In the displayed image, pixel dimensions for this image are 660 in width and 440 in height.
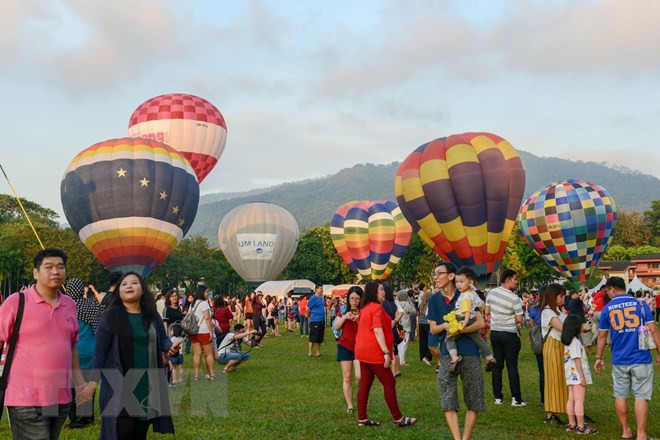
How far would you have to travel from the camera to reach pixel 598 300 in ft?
68.1

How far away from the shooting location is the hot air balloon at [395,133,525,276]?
2791cm

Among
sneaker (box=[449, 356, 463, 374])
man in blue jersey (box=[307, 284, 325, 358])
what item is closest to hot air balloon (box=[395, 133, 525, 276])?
man in blue jersey (box=[307, 284, 325, 358])

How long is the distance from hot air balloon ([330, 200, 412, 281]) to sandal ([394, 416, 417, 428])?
133 ft

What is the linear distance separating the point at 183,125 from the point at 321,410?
29.2 m

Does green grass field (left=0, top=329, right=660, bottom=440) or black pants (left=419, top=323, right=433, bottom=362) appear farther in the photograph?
black pants (left=419, top=323, right=433, bottom=362)

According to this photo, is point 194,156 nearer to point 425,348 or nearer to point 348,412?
point 425,348

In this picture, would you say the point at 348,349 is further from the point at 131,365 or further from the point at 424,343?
the point at 424,343

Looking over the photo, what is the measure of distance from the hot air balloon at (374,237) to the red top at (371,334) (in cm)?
4078

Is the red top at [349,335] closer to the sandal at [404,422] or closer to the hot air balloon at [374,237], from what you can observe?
the sandal at [404,422]

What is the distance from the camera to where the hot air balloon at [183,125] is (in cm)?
3800

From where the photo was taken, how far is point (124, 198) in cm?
2777

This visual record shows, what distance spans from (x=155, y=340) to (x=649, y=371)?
604 cm

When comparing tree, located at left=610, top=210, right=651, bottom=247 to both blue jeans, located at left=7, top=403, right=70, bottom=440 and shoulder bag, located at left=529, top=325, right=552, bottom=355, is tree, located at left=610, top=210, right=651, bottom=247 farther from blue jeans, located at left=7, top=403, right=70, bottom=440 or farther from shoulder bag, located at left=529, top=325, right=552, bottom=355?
blue jeans, located at left=7, top=403, right=70, bottom=440

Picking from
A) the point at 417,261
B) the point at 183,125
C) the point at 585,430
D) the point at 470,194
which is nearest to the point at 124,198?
the point at 183,125
